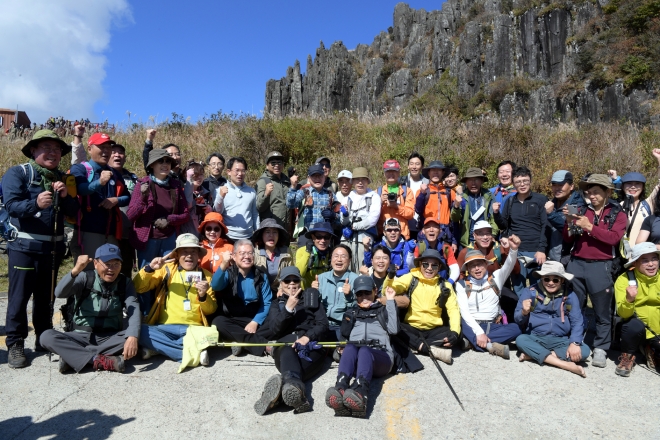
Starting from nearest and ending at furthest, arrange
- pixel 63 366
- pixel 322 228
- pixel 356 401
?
pixel 356 401
pixel 63 366
pixel 322 228

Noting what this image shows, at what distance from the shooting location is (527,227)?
612cm

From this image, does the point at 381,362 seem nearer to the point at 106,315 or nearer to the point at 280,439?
the point at 280,439

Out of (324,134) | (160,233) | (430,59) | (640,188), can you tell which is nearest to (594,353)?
(640,188)

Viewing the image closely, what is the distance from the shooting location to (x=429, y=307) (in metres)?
5.15

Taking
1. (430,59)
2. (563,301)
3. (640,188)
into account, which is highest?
(430,59)

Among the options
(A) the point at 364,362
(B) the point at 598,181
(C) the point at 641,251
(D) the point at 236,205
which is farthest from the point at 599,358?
(D) the point at 236,205

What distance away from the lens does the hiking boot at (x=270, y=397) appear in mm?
3682

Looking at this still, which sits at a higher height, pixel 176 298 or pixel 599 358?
pixel 176 298

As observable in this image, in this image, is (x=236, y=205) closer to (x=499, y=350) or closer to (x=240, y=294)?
(x=240, y=294)

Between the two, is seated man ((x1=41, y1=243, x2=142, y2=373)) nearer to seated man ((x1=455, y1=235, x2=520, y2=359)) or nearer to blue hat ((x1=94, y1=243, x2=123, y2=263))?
blue hat ((x1=94, y1=243, x2=123, y2=263))

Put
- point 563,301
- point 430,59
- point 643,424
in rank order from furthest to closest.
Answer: point 430,59, point 563,301, point 643,424

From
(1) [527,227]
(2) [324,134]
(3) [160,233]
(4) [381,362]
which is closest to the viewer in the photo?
(4) [381,362]

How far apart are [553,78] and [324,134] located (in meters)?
28.3

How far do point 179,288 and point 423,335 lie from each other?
9.36 ft
